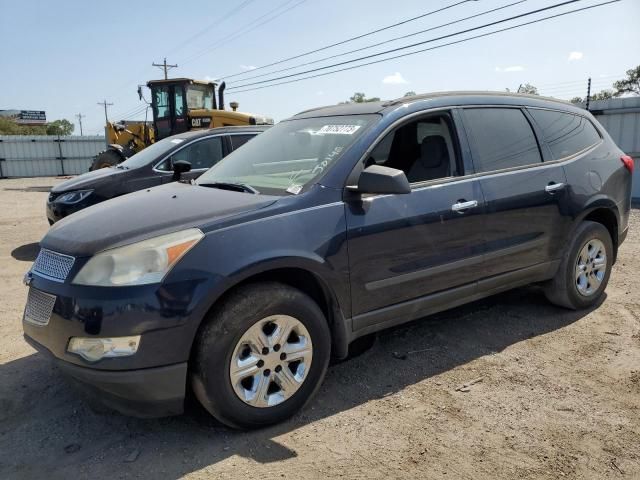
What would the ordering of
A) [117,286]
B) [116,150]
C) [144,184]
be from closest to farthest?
[117,286] < [144,184] < [116,150]

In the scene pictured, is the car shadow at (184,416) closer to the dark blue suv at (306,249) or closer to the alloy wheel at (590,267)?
the dark blue suv at (306,249)

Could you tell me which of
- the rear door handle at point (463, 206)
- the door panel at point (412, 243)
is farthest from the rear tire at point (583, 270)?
the rear door handle at point (463, 206)

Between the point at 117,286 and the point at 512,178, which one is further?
the point at 512,178

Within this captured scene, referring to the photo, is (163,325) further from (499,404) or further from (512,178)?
(512,178)

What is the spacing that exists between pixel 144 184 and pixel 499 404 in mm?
5758

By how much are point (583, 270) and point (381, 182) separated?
260 cm

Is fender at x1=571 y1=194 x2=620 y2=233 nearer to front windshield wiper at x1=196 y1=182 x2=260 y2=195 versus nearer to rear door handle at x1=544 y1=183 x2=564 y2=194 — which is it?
rear door handle at x1=544 y1=183 x2=564 y2=194

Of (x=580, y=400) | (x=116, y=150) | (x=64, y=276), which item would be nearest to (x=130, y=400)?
(x=64, y=276)

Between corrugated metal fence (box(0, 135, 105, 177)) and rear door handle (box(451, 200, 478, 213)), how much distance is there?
27.9m

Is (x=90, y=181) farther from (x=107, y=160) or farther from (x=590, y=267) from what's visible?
(x=590, y=267)

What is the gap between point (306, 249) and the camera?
2979mm

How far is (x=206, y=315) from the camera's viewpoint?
Result: 2752 mm

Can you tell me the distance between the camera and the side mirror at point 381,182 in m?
3.12

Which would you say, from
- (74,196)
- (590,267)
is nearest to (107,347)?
(590,267)
